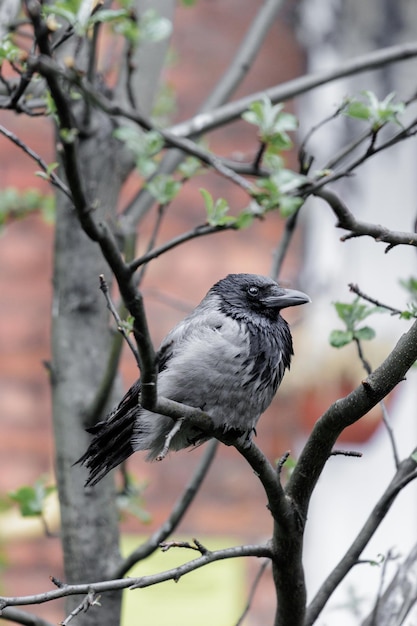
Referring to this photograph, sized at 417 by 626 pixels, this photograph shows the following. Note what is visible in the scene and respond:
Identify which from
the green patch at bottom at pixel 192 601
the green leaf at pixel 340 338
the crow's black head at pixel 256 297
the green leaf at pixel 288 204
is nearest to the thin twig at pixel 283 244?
the crow's black head at pixel 256 297

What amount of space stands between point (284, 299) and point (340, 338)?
33cm

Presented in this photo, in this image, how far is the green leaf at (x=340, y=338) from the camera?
5.39ft

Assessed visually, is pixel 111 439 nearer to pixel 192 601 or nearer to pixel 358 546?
pixel 358 546

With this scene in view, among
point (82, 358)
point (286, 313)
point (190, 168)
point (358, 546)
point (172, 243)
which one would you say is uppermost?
point (286, 313)

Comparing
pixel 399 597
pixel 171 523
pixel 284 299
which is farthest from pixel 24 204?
pixel 399 597

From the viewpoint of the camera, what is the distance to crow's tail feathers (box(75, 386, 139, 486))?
5.79ft

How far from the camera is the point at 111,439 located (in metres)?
1.81

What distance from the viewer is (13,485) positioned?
10.9 ft

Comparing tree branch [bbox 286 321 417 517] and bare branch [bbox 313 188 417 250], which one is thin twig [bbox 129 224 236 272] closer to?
bare branch [bbox 313 188 417 250]

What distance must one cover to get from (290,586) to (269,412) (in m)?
1.98

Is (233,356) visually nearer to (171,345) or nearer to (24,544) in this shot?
(171,345)

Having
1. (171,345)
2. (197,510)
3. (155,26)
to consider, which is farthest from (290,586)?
(197,510)

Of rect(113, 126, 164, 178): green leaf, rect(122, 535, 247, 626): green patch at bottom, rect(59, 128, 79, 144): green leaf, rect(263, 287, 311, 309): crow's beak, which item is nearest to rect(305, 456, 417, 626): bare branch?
rect(263, 287, 311, 309): crow's beak

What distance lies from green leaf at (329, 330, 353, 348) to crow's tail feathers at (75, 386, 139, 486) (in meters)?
0.36
